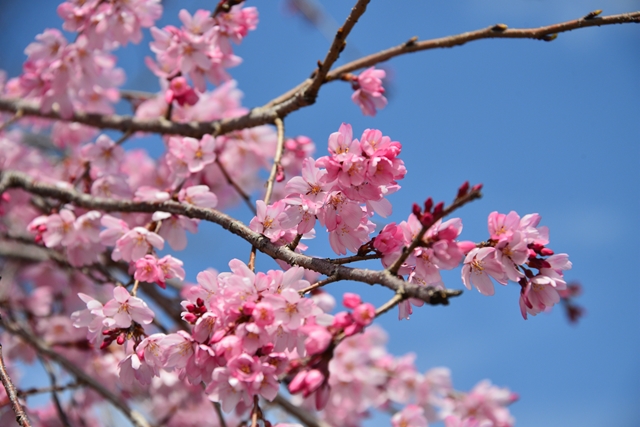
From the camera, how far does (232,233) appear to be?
5.00ft

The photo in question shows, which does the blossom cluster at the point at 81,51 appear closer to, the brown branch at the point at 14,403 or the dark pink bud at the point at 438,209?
the brown branch at the point at 14,403

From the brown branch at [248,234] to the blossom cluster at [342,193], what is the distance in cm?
6

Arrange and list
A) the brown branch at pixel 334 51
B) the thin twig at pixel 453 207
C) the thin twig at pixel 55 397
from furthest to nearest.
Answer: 1. the thin twig at pixel 55 397
2. the brown branch at pixel 334 51
3. the thin twig at pixel 453 207

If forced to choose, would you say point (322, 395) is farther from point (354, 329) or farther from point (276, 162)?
point (276, 162)

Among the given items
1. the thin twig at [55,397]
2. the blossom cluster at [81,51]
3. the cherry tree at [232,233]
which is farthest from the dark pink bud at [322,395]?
the blossom cluster at [81,51]

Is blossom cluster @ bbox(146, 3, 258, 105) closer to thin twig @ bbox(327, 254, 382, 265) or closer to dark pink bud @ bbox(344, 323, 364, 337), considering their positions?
thin twig @ bbox(327, 254, 382, 265)

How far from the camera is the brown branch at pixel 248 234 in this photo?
3.39ft

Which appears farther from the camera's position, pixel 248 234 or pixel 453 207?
pixel 248 234

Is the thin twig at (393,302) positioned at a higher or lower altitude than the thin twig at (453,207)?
lower

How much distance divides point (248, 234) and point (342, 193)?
0.30 metres

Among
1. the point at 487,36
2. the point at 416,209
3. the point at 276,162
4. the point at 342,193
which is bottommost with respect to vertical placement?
the point at 416,209

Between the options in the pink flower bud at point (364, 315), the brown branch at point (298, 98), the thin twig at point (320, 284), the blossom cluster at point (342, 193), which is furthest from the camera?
the brown branch at point (298, 98)

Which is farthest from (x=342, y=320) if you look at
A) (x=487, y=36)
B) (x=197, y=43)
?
(x=197, y=43)

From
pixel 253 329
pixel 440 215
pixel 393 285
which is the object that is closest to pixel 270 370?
pixel 253 329
